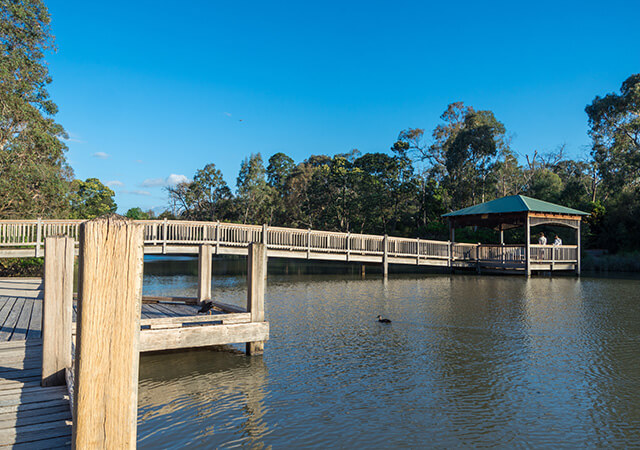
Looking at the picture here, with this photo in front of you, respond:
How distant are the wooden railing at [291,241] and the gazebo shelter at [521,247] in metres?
0.05

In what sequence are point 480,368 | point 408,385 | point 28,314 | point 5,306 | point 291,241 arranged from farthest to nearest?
1. point 291,241
2. point 5,306
3. point 28,314
4. point 480,368
5. point 408,385

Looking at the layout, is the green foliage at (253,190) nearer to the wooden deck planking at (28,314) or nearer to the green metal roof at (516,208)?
the green metal roof at (516,208)

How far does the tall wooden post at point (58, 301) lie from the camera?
4133 mm

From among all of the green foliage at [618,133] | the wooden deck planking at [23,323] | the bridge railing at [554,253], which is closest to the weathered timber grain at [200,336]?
the wooden deck planking at [23,323]

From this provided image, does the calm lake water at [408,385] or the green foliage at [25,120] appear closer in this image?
the calm lake water at [408,385]

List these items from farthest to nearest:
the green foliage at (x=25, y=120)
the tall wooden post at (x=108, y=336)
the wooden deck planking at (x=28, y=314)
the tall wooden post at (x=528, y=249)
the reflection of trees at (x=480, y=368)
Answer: the tall wooden post at (x=528, y=249)
the green foliage at (x=25, y=120)
the wooden deck planking at (x=28, y=314)
the reflection of trees at (x=480, y=368)
the tall wooden post at (x=108, y=336)

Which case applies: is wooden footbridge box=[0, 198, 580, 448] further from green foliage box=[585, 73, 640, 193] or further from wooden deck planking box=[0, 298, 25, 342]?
A: green foliage box=[585, 73, 640, 193]

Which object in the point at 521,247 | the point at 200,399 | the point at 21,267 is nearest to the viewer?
the point at 200,399

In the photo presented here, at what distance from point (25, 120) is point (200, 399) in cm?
2124

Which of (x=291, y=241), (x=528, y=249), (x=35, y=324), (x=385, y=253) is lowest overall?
(x=35, y=324)

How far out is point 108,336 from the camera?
Answer: 69.9 inches

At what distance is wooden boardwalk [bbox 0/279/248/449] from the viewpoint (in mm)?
2984

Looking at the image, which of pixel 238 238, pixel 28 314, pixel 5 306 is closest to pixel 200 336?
pixel 28 314

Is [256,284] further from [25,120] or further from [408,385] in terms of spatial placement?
[25,120]
